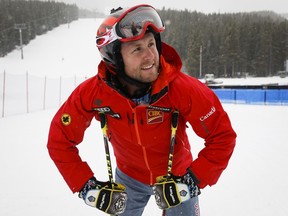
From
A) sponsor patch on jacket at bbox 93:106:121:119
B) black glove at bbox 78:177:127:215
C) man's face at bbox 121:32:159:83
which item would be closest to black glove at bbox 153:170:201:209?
black glove at bbox 78:177:127:215

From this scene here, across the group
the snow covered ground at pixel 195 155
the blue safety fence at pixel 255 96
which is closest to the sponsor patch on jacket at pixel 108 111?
the snow covered ground at pixel 195 155

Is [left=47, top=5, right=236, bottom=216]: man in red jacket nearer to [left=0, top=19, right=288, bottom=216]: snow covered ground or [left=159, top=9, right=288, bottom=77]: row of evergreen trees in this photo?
[left=0, top=19, right=288, bottom=216]: snow covered ground

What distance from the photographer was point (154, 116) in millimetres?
2246

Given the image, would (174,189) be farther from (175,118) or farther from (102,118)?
(102,118)

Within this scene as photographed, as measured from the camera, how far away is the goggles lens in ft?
7.07

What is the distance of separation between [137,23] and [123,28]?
0.40ft

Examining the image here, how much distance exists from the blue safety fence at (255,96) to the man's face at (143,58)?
16.0m

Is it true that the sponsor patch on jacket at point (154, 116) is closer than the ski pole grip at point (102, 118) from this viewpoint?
Yes

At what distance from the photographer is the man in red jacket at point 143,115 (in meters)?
2.08

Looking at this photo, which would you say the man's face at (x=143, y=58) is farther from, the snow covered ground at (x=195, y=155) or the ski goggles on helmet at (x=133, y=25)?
the snow covered ground at (x=195, y=155)

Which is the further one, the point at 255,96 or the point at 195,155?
the point at 255,96

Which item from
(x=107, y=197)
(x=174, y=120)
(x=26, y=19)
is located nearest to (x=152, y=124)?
(x=174, y=120)

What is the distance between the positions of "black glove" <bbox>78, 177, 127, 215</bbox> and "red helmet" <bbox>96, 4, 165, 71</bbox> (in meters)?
1.05

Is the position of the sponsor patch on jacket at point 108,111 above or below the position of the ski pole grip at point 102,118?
above
